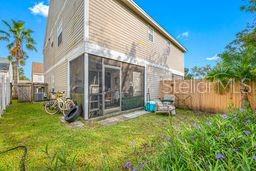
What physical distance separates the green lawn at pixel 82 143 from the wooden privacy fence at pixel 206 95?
5806 mm

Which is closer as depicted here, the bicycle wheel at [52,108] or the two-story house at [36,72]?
the bicycle wheel at [52,108]

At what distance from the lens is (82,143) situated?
478 centimetres

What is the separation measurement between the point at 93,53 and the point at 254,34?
9.96m

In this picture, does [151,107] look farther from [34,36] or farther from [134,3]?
[34,36]

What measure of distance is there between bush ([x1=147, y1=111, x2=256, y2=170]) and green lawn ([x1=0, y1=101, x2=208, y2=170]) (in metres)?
0.45

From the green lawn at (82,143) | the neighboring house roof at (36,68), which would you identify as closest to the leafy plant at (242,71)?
the green lawn at (82,143)

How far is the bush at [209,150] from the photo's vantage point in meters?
2.05

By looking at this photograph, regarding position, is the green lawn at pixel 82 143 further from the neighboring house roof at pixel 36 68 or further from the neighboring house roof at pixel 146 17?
the neighboring house roof at pixel 36 68

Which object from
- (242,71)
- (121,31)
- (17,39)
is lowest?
(242,71)

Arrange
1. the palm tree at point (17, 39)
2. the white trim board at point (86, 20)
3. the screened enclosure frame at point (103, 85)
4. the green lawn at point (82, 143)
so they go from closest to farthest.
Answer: the green lawn at point (82, 143)
the white trim board at point (86, 20)
the screened enclosure frame at point (103, 85)
the palm tree at point (17, 39)

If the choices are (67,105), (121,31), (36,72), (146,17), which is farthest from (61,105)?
(36,72)

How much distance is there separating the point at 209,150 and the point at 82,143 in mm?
3223
